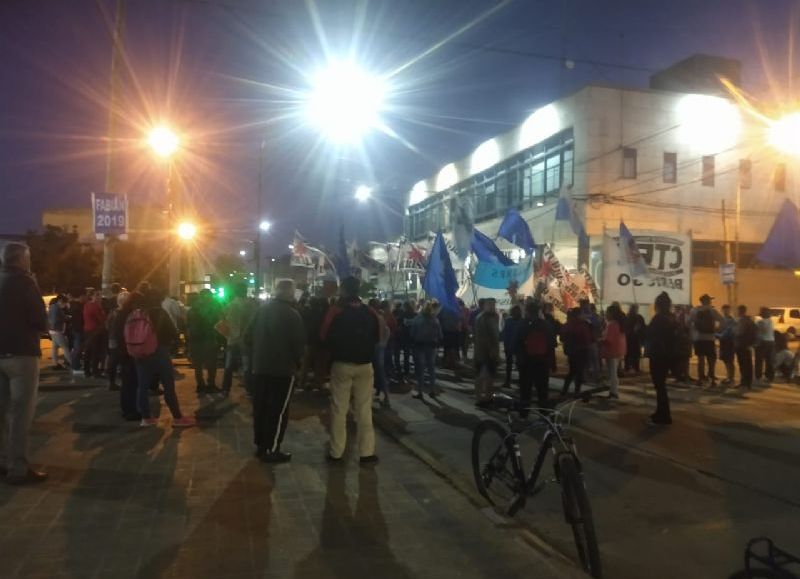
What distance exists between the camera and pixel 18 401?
573 cm

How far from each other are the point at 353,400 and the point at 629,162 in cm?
2833

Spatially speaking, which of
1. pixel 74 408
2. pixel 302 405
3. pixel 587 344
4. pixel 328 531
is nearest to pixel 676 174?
pixel 587 344

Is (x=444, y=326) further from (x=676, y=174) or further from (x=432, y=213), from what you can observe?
(x=432, y=213)

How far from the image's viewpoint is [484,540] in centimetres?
484

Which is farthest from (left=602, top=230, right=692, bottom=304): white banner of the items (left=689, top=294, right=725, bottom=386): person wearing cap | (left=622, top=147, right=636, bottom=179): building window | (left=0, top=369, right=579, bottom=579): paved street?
(left=622, top=147, right=636, bottom=179): building window

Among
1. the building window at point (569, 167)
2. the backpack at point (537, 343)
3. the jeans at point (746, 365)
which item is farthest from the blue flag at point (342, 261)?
the building window at point (569, 167)

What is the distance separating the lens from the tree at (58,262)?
3531 centimetres

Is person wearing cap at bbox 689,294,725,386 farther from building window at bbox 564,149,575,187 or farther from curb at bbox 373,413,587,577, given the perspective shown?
building window at bbox 564,149,575,187

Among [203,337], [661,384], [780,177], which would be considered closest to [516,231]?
[661,384]

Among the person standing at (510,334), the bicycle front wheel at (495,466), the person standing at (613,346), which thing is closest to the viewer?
the bicycle front wheel at (495,466)

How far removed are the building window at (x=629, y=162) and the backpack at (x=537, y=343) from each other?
2376 cm

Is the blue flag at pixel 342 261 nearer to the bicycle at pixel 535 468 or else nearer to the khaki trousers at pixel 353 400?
the khaki trousers at pixel 353 400

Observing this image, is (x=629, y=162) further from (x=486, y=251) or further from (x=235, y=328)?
(x=235, y=328)

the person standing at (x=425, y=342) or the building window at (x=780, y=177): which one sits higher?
the building window at (x=780, y=177)
